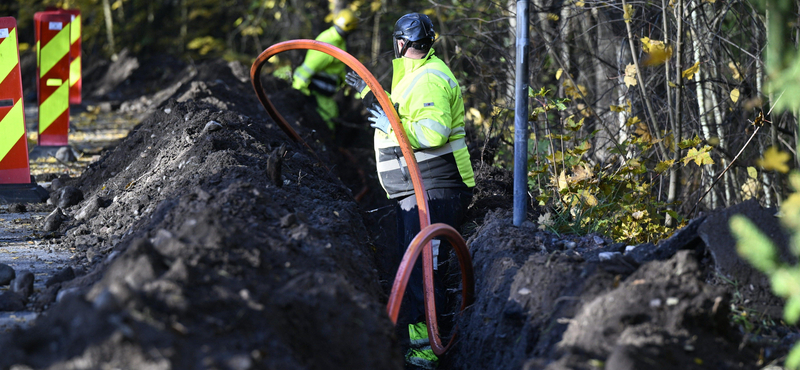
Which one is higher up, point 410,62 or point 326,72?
point 410,62

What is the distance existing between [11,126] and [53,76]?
79.4 inches

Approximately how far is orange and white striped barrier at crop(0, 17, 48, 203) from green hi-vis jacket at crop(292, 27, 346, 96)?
3496mm

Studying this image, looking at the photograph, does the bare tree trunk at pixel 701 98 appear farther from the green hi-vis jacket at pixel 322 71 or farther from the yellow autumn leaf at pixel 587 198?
the green hi-vis jacket at pixel 322 71

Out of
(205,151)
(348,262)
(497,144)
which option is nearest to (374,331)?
(348,262)

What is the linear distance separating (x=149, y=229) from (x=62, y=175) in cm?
332

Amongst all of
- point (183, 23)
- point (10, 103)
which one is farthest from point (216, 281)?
point (183, 23)

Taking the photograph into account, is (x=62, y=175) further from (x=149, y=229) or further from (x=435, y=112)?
(x=435, y=112)

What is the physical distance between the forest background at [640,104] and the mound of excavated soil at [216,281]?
5.08 ft

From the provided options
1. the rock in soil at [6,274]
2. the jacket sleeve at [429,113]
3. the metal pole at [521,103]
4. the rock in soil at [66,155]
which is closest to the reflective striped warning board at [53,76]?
the rock in soil at [66,155]

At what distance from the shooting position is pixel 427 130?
3.90 meters

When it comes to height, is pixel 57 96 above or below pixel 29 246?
above

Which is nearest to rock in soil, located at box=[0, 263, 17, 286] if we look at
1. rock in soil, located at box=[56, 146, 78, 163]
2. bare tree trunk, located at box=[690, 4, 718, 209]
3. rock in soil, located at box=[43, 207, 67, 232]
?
rock in soil, located at box=[43, 207, 67, 232]

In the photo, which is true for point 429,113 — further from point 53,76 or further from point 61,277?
point 53,76

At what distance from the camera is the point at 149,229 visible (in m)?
3.27
